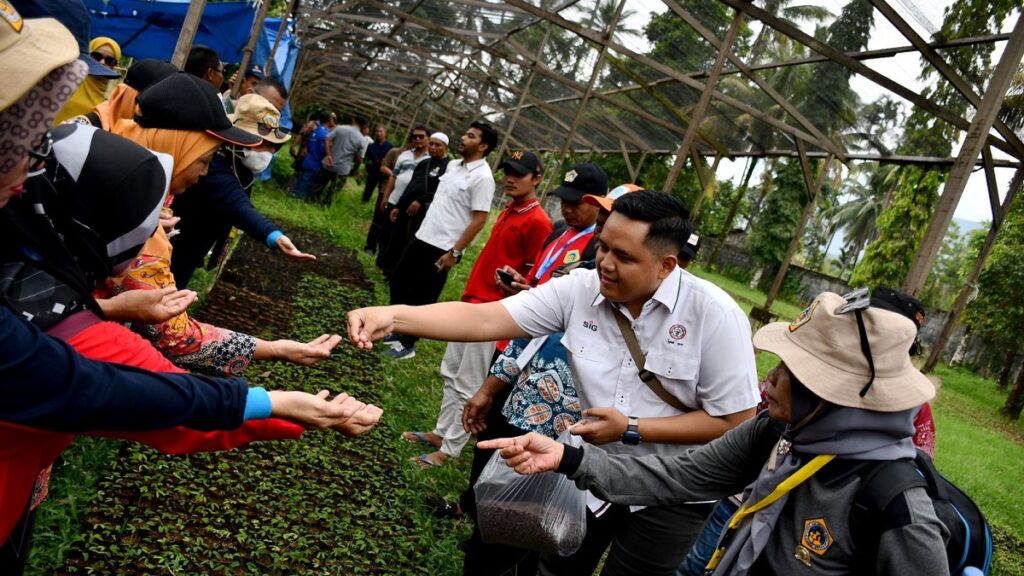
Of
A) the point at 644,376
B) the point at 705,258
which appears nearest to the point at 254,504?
the point at 644,376

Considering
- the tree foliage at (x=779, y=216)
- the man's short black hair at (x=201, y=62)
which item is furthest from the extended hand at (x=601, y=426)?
the tree foliage at (x=779, y=216)

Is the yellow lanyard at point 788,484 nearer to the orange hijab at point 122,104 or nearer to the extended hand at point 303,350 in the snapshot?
the extended hand at point 303,350

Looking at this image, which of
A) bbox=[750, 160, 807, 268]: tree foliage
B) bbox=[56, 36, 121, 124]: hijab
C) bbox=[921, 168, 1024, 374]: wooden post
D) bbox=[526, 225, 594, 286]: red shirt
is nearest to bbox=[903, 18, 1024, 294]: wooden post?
bbox=[921, 168, 1024, 374]: wooden post

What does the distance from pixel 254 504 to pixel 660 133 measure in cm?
1070

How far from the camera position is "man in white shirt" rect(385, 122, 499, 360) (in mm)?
5699

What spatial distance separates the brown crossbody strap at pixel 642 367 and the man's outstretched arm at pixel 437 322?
397 millimetres


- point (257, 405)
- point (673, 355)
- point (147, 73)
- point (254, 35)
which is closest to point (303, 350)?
point (257, 405)

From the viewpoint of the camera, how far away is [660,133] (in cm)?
1254

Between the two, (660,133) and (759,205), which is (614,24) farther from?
(759,205)

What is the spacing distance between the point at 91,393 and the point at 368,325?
103 centimetres

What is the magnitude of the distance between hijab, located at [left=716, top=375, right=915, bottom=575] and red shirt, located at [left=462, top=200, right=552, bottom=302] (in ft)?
9.19

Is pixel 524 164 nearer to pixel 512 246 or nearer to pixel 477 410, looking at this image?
pixel 512 246

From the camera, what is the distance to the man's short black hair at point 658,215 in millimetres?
2342

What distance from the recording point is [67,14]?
3.01 m
